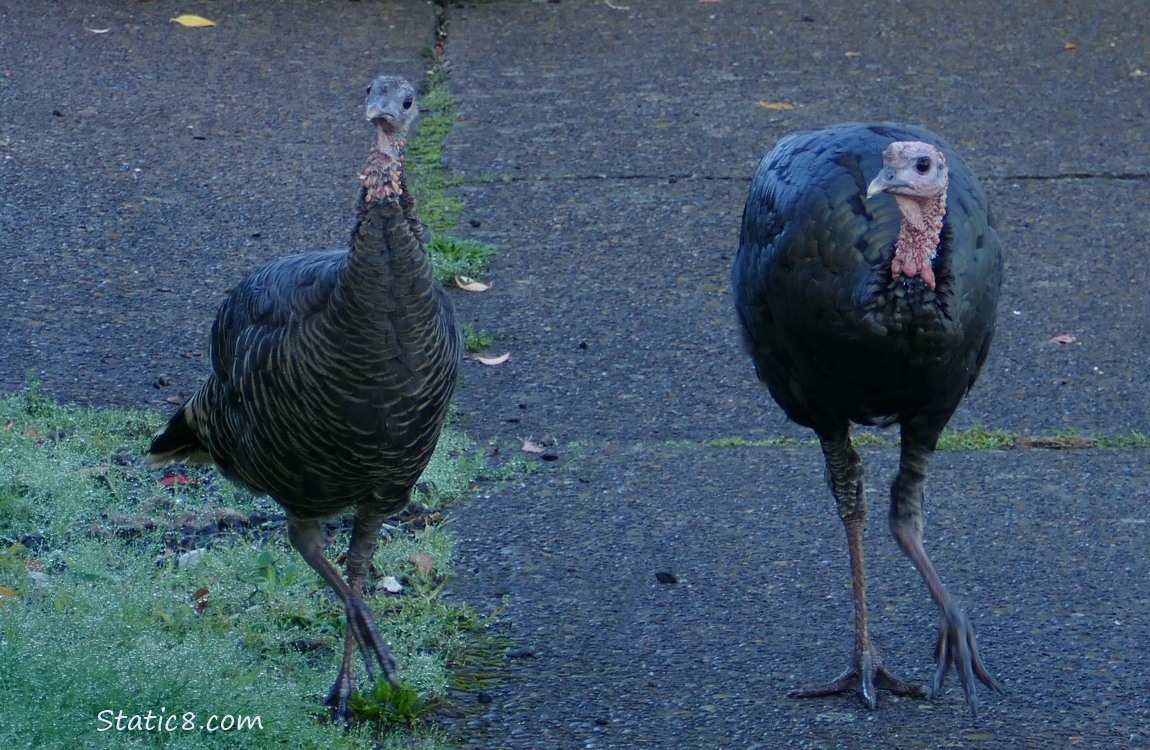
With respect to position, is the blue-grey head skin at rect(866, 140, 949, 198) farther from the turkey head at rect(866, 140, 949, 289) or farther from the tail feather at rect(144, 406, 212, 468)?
Result: the tail feather at rect(144, 406, 212, 468)

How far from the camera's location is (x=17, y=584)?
3.94 meters

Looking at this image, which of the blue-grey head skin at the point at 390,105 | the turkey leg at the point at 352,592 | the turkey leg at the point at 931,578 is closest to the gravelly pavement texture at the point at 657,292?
the turkey leg at the point at 931,578

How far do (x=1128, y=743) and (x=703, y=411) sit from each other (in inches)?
75.8

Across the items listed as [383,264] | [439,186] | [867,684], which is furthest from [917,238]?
[439,186]

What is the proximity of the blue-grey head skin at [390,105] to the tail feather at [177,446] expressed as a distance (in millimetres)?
1208

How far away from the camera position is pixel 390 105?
130 inches

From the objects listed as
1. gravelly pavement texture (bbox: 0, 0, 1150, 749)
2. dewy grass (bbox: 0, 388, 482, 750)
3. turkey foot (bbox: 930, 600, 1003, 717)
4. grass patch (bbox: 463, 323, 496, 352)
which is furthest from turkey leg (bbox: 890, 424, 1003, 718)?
grass patch (bbox: 463, 323, 496, 352)

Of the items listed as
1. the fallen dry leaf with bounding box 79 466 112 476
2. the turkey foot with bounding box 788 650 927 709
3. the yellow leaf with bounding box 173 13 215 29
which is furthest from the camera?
the yellow leaf with bounding box 173 13 215 29

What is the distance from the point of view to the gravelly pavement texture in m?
3.85

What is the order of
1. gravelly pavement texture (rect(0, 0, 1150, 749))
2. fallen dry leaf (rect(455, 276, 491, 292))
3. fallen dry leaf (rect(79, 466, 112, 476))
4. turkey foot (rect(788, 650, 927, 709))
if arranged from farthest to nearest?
fallen dry leaf (rect(455, 276, 491, 292)) → fallen dry leaf (rect(79, 466, 112, 476)) → gravelly pavement texture (rect(0, 0, 1150, 749)) → turkey foot (rect(788, 650, 927, 709))

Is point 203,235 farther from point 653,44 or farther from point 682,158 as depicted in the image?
point 653,44

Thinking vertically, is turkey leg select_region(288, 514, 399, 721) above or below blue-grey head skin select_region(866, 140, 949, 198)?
below

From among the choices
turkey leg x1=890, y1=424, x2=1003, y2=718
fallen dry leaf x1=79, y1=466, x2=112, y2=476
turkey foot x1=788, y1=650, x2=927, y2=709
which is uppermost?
turkey leg x1=890, y1=424, x2=1003, y2=718

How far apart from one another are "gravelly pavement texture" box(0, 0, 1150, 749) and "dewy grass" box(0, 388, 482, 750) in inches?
7.3
